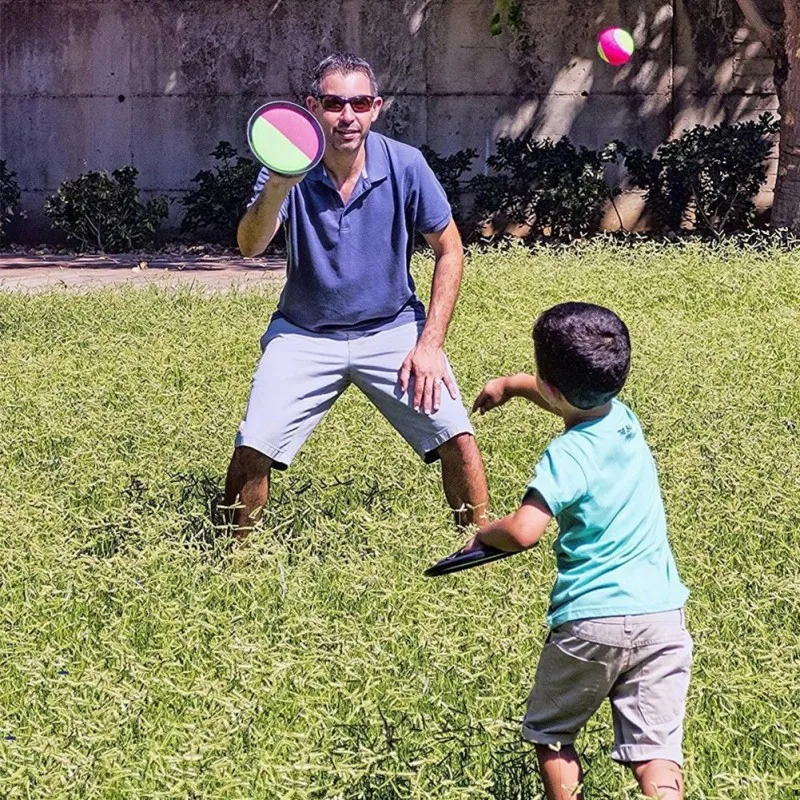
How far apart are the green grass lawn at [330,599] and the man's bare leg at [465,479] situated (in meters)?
0.10

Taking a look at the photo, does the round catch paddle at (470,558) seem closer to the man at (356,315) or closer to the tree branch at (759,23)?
the man at (356,315)

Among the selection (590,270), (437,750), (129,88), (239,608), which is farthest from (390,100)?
(437,750)

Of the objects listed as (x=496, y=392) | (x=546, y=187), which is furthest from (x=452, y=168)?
(x=496, y=392)

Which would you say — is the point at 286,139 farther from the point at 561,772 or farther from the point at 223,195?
the point at 223,195

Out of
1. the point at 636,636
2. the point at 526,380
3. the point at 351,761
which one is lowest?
the point at 351,761

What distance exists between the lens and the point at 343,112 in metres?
5.20

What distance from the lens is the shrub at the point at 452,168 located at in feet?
52.2

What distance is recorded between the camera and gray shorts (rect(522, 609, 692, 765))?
3223mm

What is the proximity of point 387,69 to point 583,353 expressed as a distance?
13436mm

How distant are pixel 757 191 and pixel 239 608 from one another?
40.0 ft

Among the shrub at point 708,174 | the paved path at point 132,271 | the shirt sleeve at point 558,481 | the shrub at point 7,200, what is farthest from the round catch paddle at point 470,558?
the shrub at point 7,200

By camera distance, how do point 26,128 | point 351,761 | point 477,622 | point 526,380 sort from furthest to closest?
1. point 26,128
2. point 477,622
3. point 526,380
4. point 351,761

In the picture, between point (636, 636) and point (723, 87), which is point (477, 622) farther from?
point (723, 87)

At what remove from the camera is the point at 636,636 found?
3229 mm
